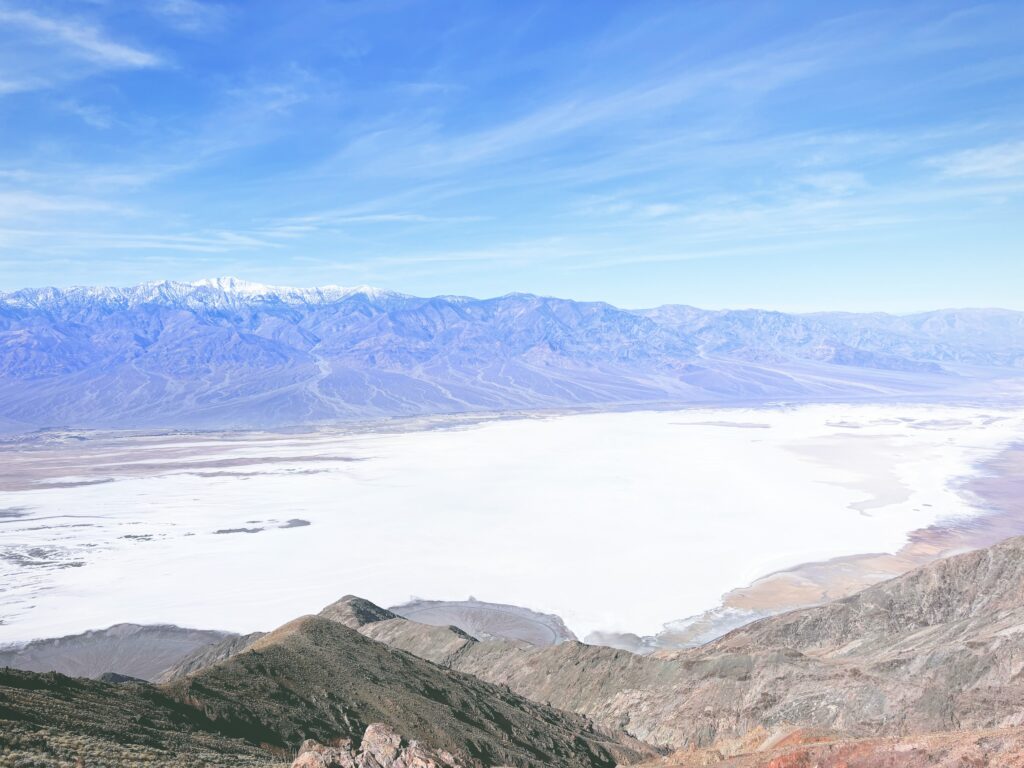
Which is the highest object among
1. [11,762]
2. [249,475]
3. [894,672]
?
[11,762]

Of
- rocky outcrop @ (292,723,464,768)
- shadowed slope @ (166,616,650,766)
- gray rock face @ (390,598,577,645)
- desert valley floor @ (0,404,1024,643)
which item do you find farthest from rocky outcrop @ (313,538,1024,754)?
rocky outcrop @ (292,723,464,768)

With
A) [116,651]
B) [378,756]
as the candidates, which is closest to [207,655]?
[116,651]

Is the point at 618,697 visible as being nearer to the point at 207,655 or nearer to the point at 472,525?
the point at 207,655

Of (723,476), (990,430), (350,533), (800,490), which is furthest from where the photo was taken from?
(990,430)

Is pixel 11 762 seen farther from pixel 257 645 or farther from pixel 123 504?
pixel 123 504

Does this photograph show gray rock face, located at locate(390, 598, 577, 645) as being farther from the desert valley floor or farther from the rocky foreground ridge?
the rocky foreground ridge

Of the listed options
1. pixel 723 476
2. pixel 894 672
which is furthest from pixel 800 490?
pixel 894 672
